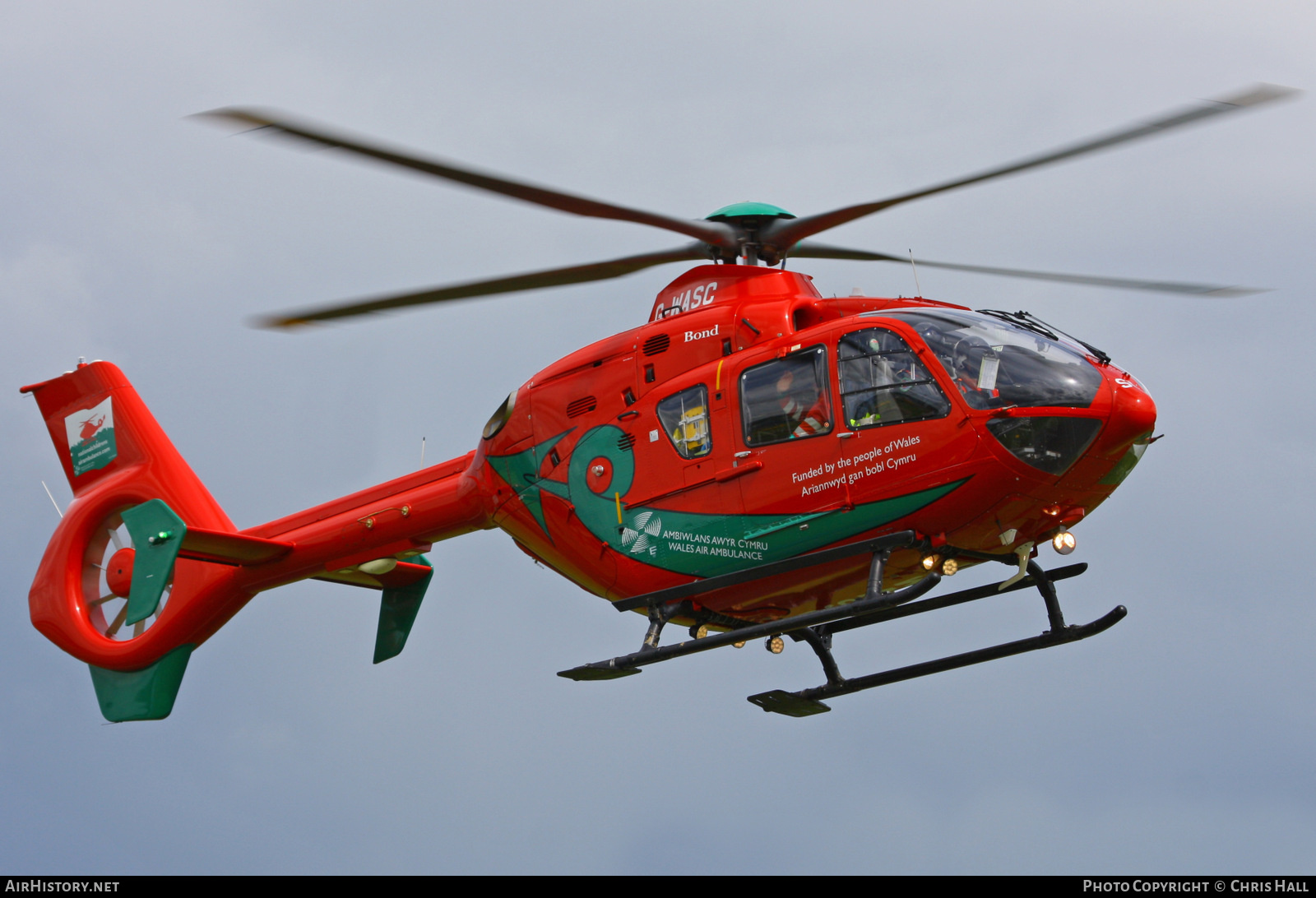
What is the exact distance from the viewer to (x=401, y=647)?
17844mm

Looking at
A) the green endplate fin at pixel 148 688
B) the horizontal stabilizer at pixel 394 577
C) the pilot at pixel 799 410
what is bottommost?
the green endplate fin at pixel 148 688

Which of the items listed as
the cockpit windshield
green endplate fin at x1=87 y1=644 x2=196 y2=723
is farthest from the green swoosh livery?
green endplate fin at x1=87 y1=644 x2=196 y2=723

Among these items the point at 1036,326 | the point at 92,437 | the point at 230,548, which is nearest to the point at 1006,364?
the point at 1036,326

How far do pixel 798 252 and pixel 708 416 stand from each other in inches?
104

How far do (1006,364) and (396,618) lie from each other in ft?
28.5

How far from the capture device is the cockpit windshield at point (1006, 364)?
38.3ft

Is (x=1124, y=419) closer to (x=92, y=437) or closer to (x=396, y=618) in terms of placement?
(x=396, y=618)

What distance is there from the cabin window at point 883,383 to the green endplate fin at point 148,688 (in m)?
9.38

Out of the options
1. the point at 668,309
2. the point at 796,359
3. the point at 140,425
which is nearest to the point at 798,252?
the point at 668,309

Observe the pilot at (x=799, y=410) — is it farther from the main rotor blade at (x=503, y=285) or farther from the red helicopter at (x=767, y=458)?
the main rotor blade at (x=503, y=285)

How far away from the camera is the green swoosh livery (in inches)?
483

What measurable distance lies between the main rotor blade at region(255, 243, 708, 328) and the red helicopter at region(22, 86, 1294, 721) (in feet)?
0.07

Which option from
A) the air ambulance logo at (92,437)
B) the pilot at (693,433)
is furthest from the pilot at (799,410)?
the air ambulance logo at (92,437)

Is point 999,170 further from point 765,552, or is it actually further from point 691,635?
point 691,635
